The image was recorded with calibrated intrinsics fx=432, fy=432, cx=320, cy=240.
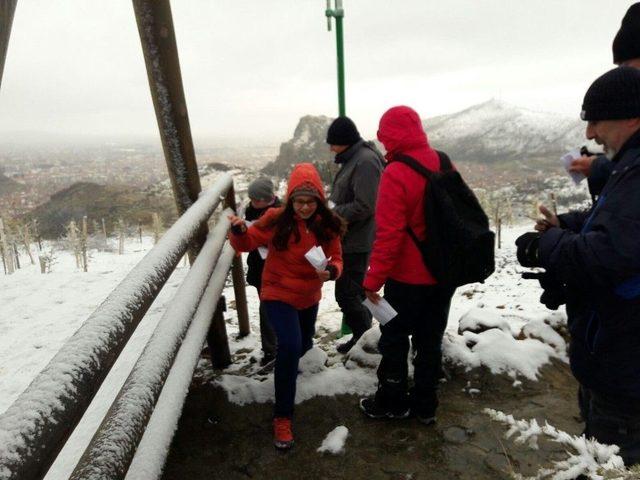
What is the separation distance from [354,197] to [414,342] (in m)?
1.28

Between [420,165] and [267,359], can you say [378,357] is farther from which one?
[420,165]

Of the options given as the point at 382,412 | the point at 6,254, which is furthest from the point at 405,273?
the point at 6,254

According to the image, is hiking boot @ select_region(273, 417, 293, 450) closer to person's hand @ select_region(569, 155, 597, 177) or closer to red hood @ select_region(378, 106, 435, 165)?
red hood @ select_region(378, 106, 435, 165)

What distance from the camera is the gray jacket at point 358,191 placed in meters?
3.46

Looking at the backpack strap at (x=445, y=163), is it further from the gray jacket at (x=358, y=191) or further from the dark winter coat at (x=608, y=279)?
the gray jacket at (x=358, y=191)

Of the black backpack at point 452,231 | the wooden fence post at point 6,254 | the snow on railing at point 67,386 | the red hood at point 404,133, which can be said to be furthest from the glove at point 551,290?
the wooden fence post at point 6,254

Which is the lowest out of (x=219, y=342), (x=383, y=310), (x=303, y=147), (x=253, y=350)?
(x=303, y=147)

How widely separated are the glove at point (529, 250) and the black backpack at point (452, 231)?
1.22 ft

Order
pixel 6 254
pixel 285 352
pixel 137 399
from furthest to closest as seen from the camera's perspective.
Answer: pixel 6 254 < pixel 285 352 < pixel 137 399

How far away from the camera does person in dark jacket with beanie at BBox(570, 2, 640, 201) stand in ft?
7.34

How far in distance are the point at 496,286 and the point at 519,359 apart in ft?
90.5

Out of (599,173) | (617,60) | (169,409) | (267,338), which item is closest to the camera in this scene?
(169,409)

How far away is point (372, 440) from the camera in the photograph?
278 cm

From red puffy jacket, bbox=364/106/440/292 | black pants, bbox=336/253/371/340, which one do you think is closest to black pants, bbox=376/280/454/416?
red puffy jacket, bbox=364/106/440/292
